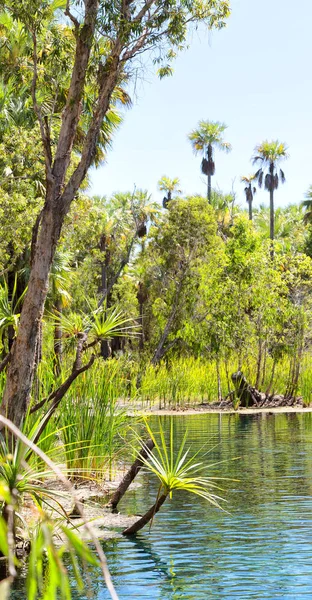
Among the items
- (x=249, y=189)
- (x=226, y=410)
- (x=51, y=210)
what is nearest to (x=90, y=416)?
(x=51, y=210)

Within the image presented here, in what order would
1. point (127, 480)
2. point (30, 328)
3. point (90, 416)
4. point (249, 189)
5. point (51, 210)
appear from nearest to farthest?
point (30, 328) → point (51, 210) → point (127, 480) → point (90, 416) → point (249, 189)

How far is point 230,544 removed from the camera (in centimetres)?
863

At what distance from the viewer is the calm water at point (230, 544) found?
7.11 m

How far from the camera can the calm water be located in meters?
7.11

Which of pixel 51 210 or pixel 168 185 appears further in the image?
pixel 168 185

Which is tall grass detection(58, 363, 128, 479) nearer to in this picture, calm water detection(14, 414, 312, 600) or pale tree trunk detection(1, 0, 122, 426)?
calm water detection(14, 414, 312, 600)

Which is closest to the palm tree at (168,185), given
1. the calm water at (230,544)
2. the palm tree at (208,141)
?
the palm tree at (208,141)

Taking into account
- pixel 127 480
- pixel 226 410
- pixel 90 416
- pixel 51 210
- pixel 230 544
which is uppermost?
pixel 51 210

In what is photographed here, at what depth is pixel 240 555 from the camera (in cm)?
815

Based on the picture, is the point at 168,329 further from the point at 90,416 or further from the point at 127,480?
the point at 127,480

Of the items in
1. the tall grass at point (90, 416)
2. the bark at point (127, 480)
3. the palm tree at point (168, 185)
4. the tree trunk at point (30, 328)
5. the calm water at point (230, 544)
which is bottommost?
the calm water at point (230, 544)

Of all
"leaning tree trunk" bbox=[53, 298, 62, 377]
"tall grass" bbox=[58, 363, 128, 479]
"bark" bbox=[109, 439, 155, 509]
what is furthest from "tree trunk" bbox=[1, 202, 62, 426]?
"tall grass" bbox=[58, 363, 128, 479]

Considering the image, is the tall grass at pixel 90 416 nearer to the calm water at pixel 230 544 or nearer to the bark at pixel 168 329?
the calm water at pixel 230 544

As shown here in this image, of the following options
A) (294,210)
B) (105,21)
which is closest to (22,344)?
(105,21)
